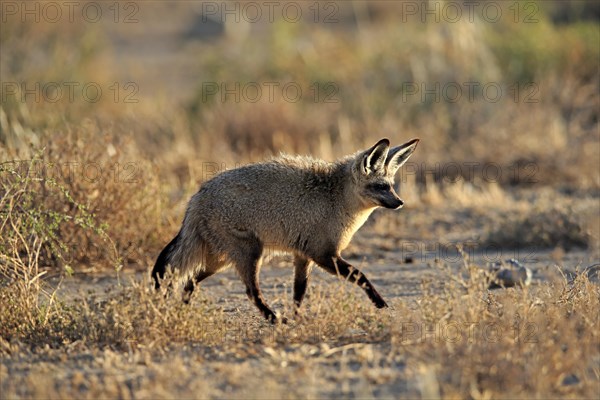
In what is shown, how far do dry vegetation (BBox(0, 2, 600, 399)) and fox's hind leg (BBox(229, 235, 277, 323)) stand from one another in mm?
168

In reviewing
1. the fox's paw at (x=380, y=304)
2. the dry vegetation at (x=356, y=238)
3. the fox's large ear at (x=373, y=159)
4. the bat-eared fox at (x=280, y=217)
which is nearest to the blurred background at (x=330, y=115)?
the dry vegetation at (x=356, y=238)

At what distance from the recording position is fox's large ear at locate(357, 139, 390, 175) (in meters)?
7.80

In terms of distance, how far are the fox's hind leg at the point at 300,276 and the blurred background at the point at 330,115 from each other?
215cm

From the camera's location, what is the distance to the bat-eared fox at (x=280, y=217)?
7520 mm

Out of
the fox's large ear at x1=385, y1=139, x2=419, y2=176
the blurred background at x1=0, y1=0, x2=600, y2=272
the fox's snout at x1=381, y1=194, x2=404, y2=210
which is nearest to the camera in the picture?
the fox's snout at x1=381, y1=194, x2=404, y2=210

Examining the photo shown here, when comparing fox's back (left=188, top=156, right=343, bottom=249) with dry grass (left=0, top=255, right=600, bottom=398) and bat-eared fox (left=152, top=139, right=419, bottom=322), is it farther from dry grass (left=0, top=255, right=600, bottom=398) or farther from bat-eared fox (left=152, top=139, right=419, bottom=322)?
dry grass (left=0, top=255, right=600, bottom=398)

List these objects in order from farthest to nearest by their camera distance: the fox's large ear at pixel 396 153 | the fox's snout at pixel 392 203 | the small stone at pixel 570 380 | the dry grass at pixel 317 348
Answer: the fox's large ear at pixel 396 153 < the fox's snout at pixel 392 203 < the small stone at pixel 570 380 < the dry grass at pixel 317 348

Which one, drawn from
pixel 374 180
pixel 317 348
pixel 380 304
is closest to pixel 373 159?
pixel 374 180

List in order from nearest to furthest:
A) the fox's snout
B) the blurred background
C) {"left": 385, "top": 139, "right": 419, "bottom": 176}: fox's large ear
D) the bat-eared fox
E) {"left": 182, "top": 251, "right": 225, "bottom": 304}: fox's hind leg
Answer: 1. the bat-eared fox
2. {"left": 182, "top": 251, "right": 225, "bottom": 304}: fox's hind leg
3. the fox's snout
4. {"left": 385, "top": 139, "right": 419, "bottom": 176}: fox's large ear
5. the blurred background

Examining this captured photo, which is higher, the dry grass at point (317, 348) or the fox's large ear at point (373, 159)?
the fox's large ear at point (373, 159)

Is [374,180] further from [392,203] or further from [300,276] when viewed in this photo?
[300,276]

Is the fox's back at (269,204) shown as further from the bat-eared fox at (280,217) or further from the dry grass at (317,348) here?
the dry grass at (317,348)

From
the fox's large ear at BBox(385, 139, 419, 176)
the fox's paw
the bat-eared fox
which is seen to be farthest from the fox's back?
the fox's paw

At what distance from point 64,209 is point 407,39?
32.4 ft
